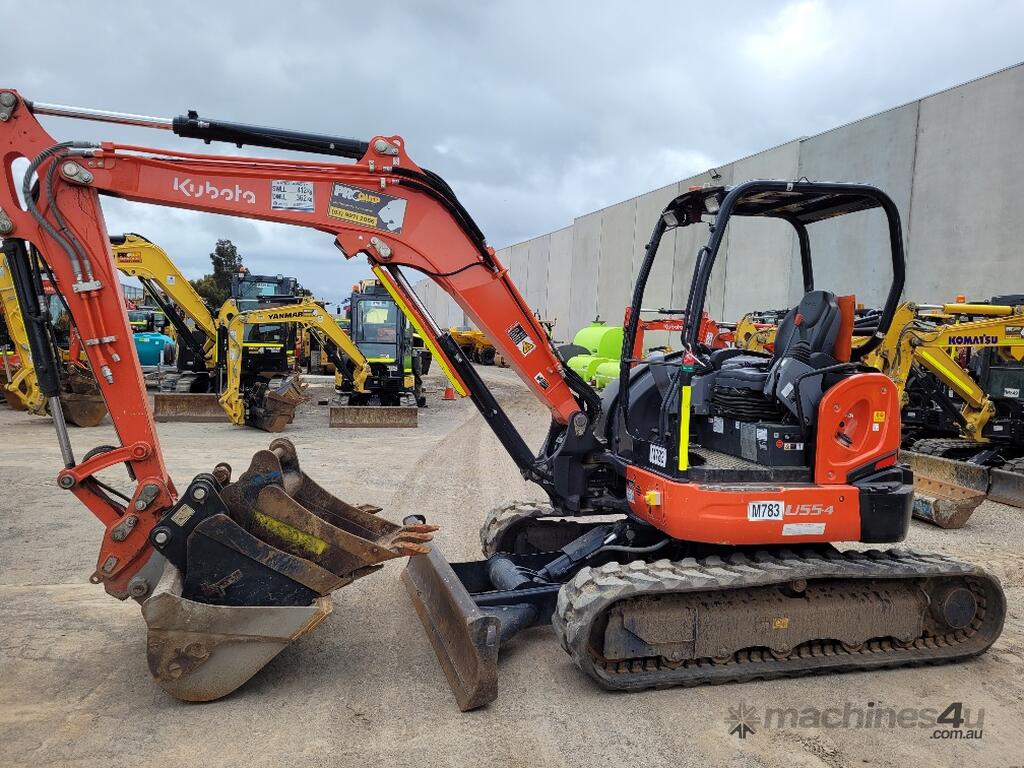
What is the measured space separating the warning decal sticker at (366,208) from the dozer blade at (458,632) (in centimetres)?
214

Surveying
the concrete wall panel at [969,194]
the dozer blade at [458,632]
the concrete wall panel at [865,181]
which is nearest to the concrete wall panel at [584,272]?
the concrete wall panel at [865,181]

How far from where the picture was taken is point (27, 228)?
4.16 m

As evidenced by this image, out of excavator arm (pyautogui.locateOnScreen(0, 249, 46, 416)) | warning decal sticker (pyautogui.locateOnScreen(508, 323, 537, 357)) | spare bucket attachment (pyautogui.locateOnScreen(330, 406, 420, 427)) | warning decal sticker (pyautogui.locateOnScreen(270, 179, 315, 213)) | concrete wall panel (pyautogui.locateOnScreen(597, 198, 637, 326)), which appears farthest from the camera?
concrete wall panel (pyautogui.locateOnScreen(597, 198, 637, 326))

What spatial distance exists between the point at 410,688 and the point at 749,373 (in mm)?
2738

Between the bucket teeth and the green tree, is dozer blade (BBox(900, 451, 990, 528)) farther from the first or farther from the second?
the green tree

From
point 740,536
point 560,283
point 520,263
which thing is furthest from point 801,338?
point 520,263

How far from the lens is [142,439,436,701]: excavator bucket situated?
3.81m

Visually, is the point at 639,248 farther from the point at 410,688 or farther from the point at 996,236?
the point at 410,688

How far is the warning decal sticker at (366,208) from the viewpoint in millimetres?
4535

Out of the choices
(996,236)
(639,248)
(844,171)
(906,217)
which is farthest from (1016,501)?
(639,248)

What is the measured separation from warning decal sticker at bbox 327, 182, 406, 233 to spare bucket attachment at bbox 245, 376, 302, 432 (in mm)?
9888

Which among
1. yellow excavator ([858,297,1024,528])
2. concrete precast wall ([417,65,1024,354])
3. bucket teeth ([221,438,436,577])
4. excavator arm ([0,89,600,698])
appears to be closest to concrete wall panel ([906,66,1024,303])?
concrete precast wall ([417,65,1024,354])

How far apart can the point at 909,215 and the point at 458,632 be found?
18.2 metres

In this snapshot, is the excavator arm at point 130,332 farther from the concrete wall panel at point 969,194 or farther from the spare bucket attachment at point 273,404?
the concrete wall panel at point 969,194
